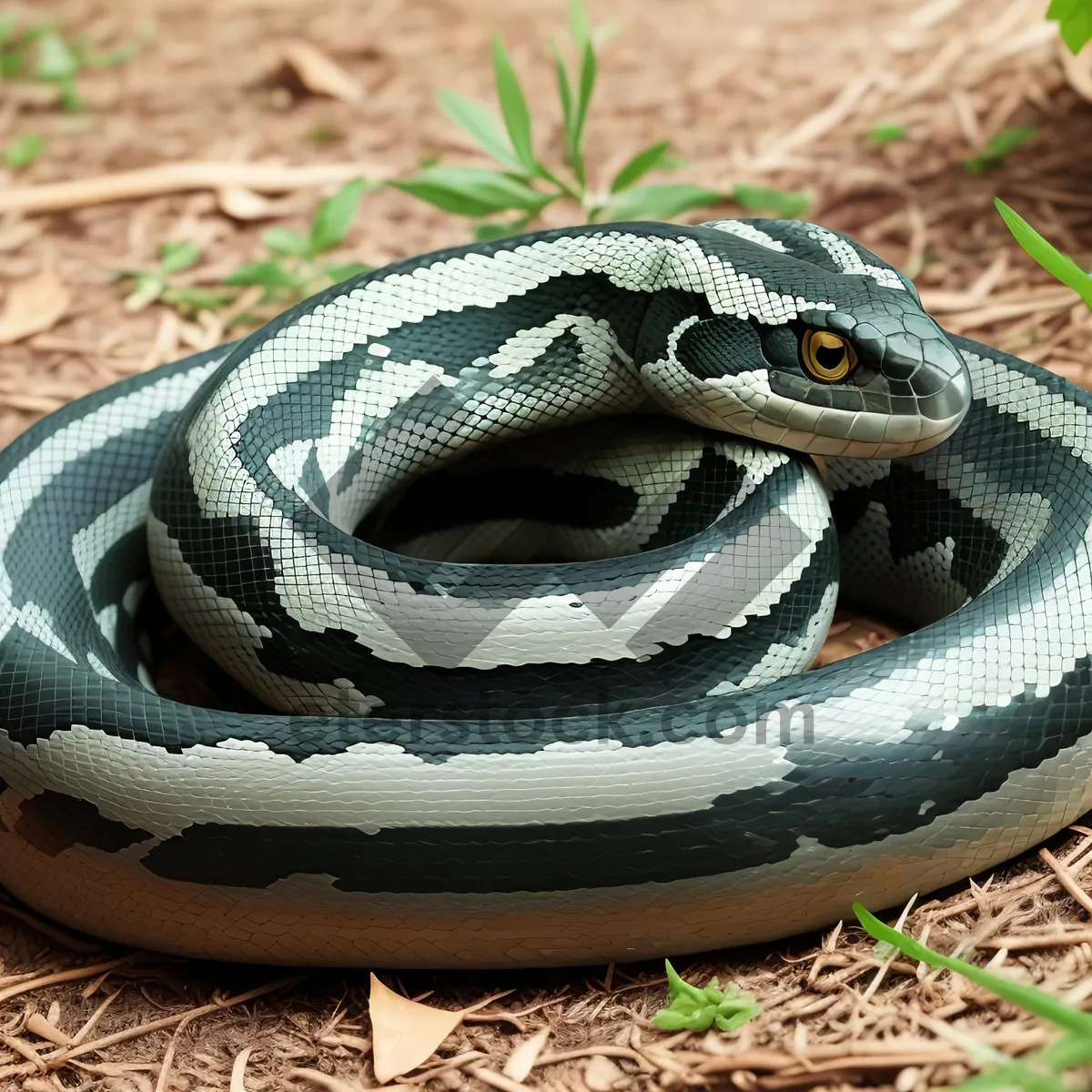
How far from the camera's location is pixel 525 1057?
9.09ft

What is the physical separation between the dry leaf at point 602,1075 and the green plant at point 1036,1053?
0.72 meters

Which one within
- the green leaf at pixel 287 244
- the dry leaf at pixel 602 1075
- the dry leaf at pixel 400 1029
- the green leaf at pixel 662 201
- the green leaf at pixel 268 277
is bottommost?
the dry leaf at pixel 400 1029

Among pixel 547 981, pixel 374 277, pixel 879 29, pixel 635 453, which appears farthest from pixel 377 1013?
pixel 879 29

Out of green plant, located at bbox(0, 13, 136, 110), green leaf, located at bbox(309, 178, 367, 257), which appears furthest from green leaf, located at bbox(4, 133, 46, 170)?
green leaf, located at bbox(309, 178, 367, 257)

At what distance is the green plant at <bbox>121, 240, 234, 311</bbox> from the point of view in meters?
5.66

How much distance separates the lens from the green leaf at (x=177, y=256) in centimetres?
592

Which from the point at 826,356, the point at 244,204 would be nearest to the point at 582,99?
the point at 826,356

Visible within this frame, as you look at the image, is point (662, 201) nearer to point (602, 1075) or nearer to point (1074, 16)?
point (1074, 16)

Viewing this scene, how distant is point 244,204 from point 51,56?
2.61m

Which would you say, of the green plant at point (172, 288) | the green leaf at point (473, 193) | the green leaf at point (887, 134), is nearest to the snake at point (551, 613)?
the green leaf at point (473, 193)

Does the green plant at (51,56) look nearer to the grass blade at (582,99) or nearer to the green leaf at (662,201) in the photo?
the grass blade at (582,99)

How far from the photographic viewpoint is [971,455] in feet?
11.9

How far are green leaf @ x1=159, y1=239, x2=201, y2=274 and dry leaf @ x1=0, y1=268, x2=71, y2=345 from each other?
0.49 m

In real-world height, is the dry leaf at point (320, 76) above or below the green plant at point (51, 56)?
above
